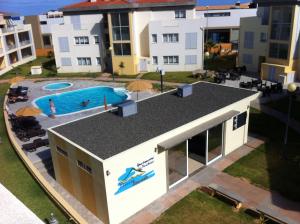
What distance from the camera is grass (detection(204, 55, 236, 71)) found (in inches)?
1806

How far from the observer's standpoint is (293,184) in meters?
16.5

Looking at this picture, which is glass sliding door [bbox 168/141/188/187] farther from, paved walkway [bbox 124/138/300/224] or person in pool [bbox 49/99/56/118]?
person in pool [bbox 49/99/56/118]

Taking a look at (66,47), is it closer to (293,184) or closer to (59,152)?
(59,152)

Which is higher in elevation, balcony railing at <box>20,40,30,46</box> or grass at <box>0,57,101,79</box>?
balcony railing at <box>20,40,30,46</box>

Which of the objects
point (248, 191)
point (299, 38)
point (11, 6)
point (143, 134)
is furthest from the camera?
point (299, 38)

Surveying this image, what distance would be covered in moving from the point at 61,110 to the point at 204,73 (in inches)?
767

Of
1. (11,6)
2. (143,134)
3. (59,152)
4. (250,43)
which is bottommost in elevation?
(59,152)

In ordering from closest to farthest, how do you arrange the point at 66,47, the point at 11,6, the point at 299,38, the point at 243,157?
the point at 243,157 → the point at 11,6 → the point at 299,38 → the point at 66,47

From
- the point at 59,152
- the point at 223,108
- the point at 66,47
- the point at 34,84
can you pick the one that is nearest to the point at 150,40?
the point at 66,47

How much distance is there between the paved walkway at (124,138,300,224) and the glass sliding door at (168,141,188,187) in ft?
1.46

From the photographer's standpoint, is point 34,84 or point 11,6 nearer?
point 11,6

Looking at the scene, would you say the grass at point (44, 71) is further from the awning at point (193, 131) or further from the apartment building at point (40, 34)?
the awning at point (193, 131)

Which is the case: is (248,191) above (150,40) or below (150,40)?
below

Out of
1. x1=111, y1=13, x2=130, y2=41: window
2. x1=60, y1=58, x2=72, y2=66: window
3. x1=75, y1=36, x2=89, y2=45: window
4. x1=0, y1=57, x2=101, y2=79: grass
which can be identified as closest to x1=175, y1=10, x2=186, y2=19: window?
x1=111, y1=13, x2=130, y2=41: window
